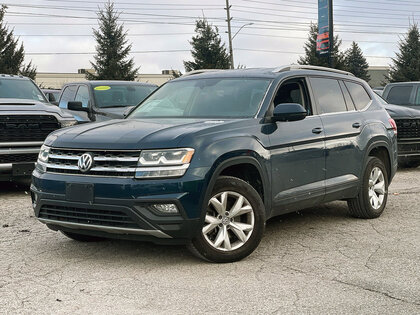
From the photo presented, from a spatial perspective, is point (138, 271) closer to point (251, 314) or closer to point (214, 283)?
point (214, 283)

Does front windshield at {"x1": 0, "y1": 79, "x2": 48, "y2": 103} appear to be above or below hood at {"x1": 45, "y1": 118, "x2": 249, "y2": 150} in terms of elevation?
above

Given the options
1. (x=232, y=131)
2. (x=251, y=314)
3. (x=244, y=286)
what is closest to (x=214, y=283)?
(x=244, y=286)

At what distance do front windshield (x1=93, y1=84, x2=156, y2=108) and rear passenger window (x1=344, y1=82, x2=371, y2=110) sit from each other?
220 inches

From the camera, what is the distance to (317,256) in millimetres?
5180

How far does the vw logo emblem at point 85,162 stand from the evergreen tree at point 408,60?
4402 centimetres

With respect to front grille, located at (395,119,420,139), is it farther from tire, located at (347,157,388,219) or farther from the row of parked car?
tire, located at (347,157,388,219)

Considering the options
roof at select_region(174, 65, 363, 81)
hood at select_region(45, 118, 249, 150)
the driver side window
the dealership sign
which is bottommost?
hood at select_region(45, 118, 249, 150)

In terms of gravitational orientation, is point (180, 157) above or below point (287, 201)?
above

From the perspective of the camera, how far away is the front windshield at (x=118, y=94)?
467 inches

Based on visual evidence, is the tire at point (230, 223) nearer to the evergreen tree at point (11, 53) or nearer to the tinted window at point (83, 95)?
the tinted window at point (83, 95)

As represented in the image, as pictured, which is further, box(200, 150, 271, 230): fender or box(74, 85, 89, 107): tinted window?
box(74, 85, 89, 107): tinted window

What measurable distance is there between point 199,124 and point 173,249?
1.25 m

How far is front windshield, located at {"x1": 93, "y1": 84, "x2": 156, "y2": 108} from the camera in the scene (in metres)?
11.9

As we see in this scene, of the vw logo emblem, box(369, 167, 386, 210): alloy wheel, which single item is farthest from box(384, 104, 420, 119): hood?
the vw logo emblem
